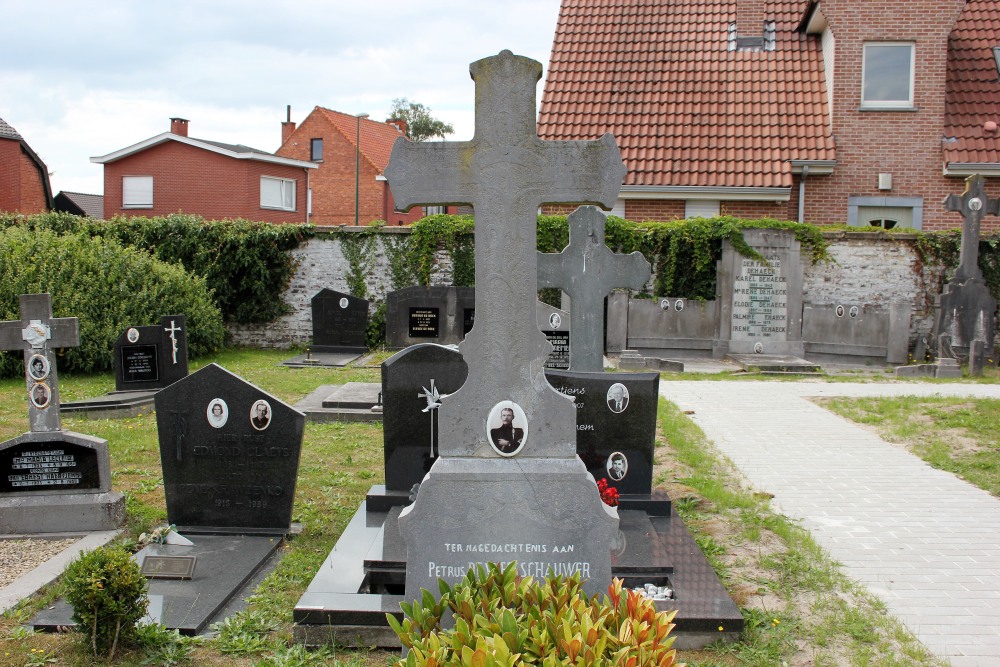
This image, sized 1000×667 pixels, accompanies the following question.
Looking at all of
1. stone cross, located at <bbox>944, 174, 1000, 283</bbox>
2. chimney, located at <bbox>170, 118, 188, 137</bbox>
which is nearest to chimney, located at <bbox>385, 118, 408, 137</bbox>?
chimney, located at <bbox>170, 118, 188, 137</bbox>

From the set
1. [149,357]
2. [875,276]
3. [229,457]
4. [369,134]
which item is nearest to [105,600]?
[229,457]

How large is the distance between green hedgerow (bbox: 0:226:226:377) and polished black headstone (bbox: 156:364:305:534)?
30.5 feet

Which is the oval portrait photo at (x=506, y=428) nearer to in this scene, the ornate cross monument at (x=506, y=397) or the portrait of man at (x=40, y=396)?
the ornate cross monument at (x=506, y=397)

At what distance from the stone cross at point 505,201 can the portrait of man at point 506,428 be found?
1.3 inches

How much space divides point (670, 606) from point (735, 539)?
167 centimetres

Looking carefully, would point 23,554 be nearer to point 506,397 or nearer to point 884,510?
point 506,397

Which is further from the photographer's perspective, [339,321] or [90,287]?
[339,321]

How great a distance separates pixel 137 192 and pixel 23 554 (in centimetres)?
2837

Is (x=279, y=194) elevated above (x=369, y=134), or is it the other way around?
(x=369, y=134)

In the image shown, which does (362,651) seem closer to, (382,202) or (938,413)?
(938,413)

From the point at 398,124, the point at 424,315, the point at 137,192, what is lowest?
the point at 424,315

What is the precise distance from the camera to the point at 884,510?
689 cm

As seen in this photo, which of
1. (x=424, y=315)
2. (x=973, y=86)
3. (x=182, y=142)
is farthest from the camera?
(x=182, y=142)

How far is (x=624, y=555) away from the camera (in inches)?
214
